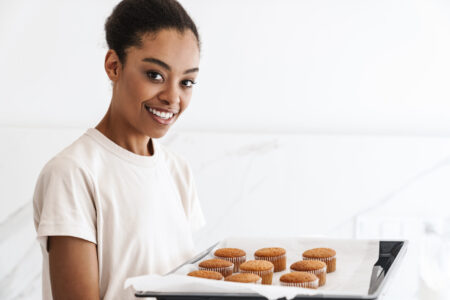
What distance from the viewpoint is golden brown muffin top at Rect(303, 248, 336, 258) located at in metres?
0.96

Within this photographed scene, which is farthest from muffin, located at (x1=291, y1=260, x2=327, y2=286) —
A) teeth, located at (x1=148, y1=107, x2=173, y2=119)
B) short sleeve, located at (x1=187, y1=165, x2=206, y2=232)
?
teeth, located at (x1=148, y1=107, x2=173, y2=119)

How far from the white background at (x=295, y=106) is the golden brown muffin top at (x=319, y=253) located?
2.28 ft

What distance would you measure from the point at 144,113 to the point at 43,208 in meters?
0.20

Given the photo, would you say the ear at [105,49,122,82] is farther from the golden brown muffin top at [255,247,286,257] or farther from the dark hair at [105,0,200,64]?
the golden brown muffin top at [255,247,286,257]

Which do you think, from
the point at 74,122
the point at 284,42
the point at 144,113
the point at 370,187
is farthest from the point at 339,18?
the point at 144,113

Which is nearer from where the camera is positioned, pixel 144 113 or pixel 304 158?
pixel 144 113

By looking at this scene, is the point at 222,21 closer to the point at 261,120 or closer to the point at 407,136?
the point at 261,120

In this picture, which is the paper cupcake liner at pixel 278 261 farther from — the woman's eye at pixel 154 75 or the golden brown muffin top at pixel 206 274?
the woman's eye at pixel 154 75

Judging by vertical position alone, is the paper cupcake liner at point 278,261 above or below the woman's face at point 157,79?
below

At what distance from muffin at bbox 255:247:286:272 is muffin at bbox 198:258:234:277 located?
7cm

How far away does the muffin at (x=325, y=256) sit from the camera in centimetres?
96

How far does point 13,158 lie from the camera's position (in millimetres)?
1627

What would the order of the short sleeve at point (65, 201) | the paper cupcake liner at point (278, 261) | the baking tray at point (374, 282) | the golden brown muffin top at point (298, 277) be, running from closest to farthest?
the baking tray at point (374, 282) < the short sleeve at point (65, 201) < the golden brown muffin top at point (298, 277) < the paper cupcake liner at point (278, 261)

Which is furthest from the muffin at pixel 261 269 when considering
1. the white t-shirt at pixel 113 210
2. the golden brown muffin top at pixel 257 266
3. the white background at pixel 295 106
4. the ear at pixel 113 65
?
the white background at pixel 295 106
